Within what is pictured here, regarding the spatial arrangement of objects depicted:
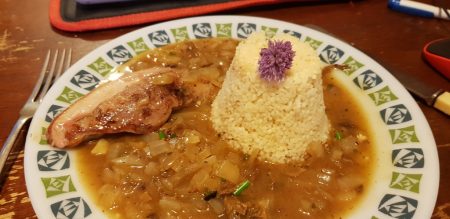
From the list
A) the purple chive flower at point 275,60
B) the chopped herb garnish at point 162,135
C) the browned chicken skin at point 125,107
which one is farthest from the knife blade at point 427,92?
the chopped herb garnish at point 162,135

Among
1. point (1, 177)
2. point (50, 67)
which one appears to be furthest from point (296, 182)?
point (50, 67)

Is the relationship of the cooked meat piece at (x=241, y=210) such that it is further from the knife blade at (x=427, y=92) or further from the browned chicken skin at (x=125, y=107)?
the knife blade at (x=427, y=92)

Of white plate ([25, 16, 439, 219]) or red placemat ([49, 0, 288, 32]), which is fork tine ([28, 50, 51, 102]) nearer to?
white plate ([25, 16, 439, 219])

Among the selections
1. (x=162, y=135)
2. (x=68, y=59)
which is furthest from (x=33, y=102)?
(x=162, y=135)

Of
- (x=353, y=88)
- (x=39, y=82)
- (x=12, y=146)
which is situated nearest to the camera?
(x=12, y=146)

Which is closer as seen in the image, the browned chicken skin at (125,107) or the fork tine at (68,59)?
the browned chicken skin at (125,107)

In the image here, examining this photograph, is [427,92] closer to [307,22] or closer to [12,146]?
[307,22]
